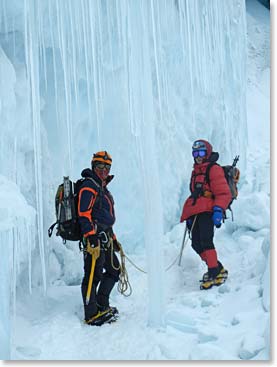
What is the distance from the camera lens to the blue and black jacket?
2732 mm

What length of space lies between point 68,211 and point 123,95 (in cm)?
143

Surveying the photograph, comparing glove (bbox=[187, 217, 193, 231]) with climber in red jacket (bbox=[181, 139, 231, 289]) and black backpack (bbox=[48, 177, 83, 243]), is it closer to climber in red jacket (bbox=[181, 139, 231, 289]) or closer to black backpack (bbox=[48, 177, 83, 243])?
climber in red jacket (bbox=[181, 139, 231, 289])

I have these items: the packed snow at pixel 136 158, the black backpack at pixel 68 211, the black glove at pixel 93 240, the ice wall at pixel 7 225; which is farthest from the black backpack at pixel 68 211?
the ice wall at pixel 7 225

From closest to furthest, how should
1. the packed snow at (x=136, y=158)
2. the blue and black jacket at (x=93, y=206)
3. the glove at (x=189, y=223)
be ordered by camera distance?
the packed snow at (x=136, y=158), the blue and black jacket at (x=93, y=206), the glove at (x=189, y=223)

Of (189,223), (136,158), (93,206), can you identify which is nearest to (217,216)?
(189,223)

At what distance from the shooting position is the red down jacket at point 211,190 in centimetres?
310

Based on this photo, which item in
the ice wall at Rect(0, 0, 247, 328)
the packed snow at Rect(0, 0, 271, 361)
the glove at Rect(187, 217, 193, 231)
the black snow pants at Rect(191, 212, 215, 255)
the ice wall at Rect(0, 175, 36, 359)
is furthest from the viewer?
the glove at Rect(187, 217, 193, 231)

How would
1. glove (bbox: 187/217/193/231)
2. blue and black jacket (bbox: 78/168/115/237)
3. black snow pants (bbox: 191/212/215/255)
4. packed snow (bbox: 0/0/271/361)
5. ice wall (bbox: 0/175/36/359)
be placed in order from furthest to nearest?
glove (bbox: 187/217/193/231), black snow pants (bbox: 191/212/215/255), blue and black jacket (bbox: 78/168/115/237), packed snow (bbox: 0/0/271/361), ice wall (bbox: 0/175/36/359)

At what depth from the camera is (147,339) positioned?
2561mm

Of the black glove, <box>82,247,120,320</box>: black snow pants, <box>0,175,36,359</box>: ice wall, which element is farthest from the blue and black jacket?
<box>0,175,36,359</box>: ice wall

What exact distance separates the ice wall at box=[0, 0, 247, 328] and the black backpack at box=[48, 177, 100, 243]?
223 mm

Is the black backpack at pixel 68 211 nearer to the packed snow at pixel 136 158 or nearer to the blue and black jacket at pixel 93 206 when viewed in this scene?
the blue and black jacket at pixel 93 206

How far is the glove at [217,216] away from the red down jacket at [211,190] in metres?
0.03

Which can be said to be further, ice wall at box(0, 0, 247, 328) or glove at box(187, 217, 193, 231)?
glove at box(187, 217, 193, 231)
